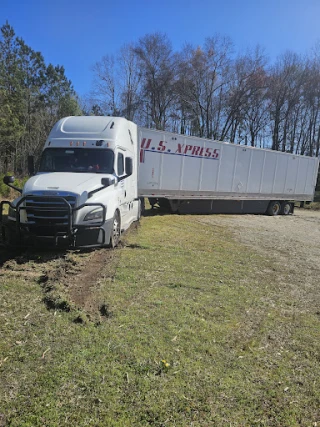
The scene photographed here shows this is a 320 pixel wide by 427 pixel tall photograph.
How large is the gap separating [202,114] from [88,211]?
112ft

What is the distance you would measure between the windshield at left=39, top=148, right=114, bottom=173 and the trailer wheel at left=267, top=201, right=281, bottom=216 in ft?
44.6

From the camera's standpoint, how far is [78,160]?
23.7 ft

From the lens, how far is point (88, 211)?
5926mm

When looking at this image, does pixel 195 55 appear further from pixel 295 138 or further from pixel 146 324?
pixel 146 324

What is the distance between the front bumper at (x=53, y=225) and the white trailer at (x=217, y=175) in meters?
6.87

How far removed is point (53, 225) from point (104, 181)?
4.45ft

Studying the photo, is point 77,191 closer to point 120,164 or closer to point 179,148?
point 120,164

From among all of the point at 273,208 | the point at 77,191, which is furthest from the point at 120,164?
the point at 273,208

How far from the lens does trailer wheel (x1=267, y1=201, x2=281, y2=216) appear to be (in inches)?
721

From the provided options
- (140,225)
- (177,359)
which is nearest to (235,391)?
(177,359)

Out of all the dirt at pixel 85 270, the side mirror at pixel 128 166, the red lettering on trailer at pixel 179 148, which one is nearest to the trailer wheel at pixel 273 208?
the red lettering on trailer at pixel 179 148

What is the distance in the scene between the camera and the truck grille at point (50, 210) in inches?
226

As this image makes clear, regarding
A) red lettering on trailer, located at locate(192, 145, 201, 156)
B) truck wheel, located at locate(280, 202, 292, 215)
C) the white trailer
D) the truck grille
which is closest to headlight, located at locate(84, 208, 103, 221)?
the truck grille

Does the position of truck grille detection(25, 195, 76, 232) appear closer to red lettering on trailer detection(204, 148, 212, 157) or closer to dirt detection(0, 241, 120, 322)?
dirt detection(0, 241, 120, 322)
